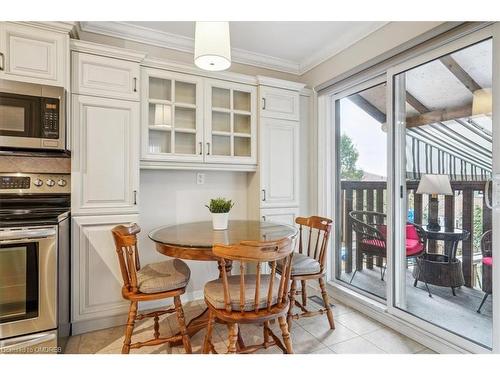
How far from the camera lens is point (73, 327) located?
2203 mm

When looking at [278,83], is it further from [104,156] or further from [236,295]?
[236,295]

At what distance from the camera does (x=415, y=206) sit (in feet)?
7.54

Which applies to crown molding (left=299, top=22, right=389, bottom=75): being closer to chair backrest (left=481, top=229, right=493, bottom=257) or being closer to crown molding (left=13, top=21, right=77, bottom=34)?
chair backrest (left=481, top=229, right=493, bottom=257)

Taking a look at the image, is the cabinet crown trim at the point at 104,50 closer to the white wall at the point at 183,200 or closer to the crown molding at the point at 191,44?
the crown molding at the point at 191,44

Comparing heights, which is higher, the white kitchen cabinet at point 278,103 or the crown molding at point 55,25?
the crown molding at point 55,25

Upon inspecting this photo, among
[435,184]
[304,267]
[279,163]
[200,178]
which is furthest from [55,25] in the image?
[435,184]

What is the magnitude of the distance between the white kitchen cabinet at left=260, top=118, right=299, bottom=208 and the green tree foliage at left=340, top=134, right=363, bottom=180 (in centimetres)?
49

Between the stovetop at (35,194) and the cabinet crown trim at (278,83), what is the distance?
1950 mm

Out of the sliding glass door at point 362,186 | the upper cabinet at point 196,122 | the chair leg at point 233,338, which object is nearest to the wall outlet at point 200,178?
the upper cabinet at point 196,122

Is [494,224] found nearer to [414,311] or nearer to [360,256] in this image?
[414,311]

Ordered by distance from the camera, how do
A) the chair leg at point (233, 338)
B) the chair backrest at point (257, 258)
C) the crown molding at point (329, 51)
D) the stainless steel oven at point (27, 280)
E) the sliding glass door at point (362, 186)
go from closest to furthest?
the chair backrest at point (257, 258) → the chair leg at point (233, 338) → the stainless steel oven at point (27, 280) → the crown molding at point (329, 51) → the sliding glass door at point (362, 186)

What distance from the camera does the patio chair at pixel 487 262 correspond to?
183 centimetres

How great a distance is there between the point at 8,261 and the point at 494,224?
284 centimetres
